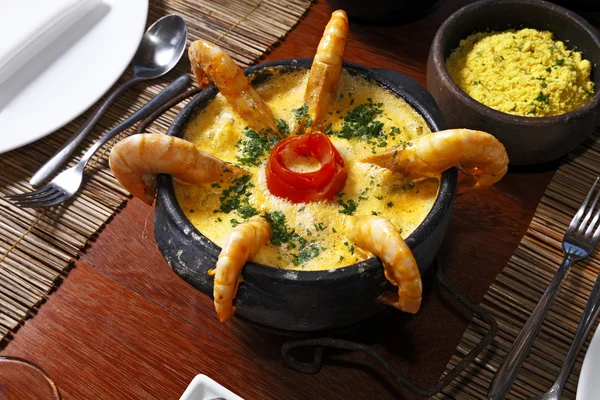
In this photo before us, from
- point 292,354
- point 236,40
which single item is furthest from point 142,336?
point 236,40

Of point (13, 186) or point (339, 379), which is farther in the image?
point (13, 186)

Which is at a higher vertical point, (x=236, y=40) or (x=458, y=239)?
(x=236, y=40)

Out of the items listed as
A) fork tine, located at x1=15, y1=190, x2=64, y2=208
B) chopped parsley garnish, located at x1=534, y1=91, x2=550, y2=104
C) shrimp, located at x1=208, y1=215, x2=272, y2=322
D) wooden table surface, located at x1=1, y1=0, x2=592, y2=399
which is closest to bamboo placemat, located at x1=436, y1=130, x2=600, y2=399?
wooden table surface, located at x1=1, y1=0, x2=592, y2=399

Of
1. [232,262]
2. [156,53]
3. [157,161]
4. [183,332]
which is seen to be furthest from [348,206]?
[156,53]

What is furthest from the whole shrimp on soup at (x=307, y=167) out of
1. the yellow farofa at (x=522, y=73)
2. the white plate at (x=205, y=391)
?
the yellow farofa at (x=522, y=73)

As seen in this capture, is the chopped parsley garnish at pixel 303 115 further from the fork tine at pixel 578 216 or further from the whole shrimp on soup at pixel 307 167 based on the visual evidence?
the fork tine at pixel 578 216

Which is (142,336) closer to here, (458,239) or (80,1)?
(458,239)

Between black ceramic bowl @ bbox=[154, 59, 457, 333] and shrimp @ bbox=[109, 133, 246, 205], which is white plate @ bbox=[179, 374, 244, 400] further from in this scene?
shrimp @ bbox=[109, 133, 246, 205]

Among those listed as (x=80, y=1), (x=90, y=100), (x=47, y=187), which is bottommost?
(x=47, y=187)

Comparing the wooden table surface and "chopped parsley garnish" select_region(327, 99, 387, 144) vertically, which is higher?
"chopped parsley garnish" select_region(327, 99, 387, 144)
